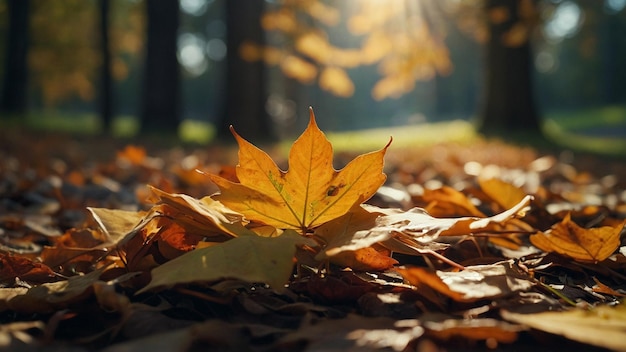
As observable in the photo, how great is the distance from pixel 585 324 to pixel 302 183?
17.8 inches

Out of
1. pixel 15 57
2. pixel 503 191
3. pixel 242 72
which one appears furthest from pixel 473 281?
pixel 15 57

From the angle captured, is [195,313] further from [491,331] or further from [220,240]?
[491,331]

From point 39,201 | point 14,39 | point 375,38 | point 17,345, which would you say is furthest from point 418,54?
point 14,39

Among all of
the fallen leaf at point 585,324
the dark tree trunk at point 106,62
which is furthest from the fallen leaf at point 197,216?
the dark tree trunk at point 106,62

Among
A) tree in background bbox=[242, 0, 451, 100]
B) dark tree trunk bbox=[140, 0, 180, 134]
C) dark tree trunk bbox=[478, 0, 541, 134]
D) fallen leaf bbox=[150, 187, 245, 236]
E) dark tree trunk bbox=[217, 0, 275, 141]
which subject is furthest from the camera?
dark tree trunk bbox=[478, 0, 541, 134]

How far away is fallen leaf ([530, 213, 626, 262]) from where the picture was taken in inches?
38.5

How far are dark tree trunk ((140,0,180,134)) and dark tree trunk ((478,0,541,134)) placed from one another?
587 centimetres

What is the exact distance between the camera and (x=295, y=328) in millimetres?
785

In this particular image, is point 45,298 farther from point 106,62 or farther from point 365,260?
point 106,62

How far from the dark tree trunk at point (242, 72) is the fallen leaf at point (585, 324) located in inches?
359

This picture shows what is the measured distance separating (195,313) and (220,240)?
164 mm

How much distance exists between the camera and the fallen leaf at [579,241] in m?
0.98

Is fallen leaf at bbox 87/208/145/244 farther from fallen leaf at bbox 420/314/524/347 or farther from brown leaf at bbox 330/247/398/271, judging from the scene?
fallen leaf at bbox 420/314/524/347

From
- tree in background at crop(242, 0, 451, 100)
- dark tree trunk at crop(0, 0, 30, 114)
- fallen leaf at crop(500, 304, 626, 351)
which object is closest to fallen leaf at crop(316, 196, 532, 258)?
fallen leaf at crop(500, 304, 626, 351)
